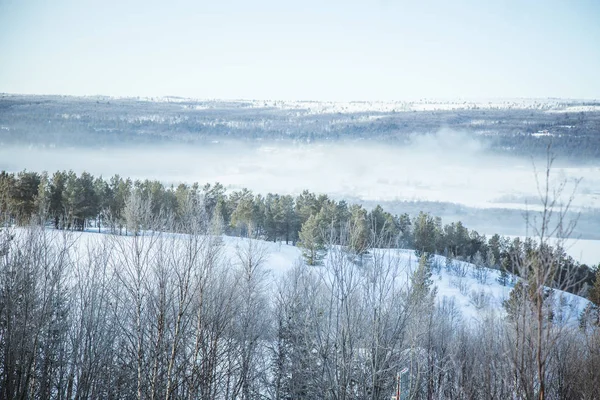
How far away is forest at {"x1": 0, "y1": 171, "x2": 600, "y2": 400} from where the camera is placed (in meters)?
11.5

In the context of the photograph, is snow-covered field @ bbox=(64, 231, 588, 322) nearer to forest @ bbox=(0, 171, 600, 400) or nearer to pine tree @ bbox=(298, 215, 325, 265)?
forest @ bbox=(0, 171, 600, 400)

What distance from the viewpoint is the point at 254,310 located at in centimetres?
2353

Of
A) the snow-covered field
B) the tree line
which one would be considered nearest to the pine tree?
the tree line

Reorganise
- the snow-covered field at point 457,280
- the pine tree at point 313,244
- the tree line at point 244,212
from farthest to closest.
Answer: the snow-covered field at point 457,280, the tree line at point 244,212, the pine tree at point 313,244

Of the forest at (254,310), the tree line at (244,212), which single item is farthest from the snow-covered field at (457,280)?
the tree line at (244,212)

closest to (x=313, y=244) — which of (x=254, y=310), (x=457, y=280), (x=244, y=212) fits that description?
(x=244, y=212)

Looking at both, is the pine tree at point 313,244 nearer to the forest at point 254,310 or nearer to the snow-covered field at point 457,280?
the forest at point 254,310

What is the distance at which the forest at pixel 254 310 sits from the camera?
1150 centimetres

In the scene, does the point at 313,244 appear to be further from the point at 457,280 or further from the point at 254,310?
the point at 457,280

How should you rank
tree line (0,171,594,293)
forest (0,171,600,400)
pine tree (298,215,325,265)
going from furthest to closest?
tree line (0,171,594,293) → pine tree (298,215,325,265) → forest (0,171,600,400)

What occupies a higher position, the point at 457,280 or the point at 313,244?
the point at 313,244

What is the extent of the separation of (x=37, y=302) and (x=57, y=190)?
4281 cm

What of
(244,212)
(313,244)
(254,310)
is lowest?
(313,244)

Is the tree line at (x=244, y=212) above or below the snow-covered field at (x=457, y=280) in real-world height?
above
